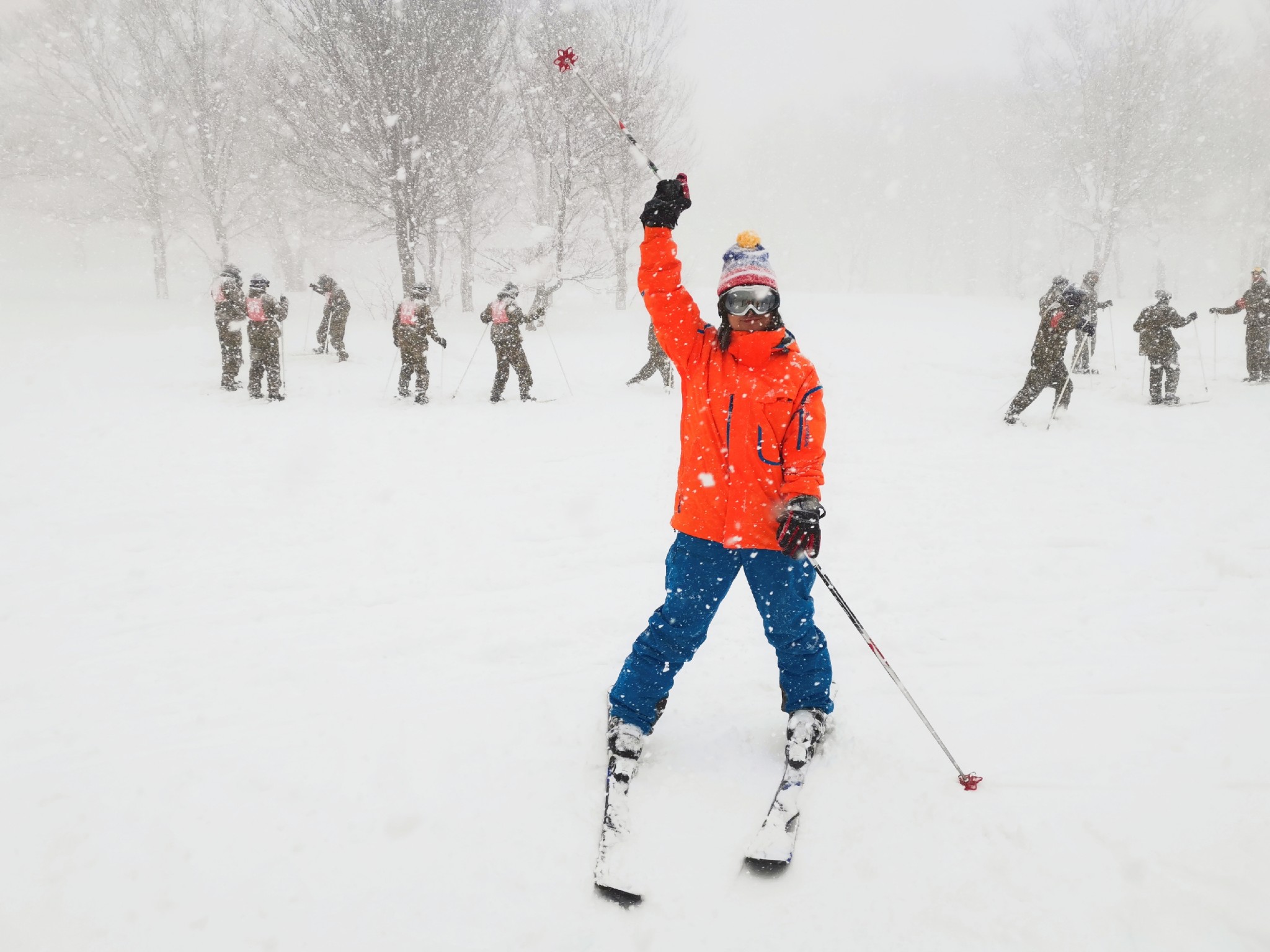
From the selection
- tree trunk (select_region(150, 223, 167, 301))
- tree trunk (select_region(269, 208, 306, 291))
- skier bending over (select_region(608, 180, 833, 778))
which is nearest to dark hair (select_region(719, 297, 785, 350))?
skier bending over (select_region(608, 180, 833, 778))

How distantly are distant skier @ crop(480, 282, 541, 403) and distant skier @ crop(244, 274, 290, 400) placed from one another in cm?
Result: 300

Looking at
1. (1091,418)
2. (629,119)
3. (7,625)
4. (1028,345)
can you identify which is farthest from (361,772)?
(629,119)

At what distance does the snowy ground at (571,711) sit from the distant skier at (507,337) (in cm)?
331

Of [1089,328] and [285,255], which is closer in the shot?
[1089,328]

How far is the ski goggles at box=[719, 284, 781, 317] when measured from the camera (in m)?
2.26

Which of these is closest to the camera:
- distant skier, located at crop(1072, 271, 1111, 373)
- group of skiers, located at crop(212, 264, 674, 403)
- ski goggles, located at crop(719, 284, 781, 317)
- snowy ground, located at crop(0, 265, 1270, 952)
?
snowy ground, located at crop(0, 265, 1270, 952)

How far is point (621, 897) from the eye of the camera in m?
1.99

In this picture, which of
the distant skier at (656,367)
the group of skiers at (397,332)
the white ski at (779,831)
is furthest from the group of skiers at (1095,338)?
the white ski at (779,831)

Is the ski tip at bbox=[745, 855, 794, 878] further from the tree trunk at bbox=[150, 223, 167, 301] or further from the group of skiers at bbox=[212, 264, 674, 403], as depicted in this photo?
the tree trunk at bbox=[150, 223, 167, 301]

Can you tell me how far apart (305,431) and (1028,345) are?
15448 millimetres

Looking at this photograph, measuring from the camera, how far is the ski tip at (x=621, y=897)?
1.98m

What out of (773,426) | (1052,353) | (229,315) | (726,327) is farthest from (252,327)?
(1052,353)

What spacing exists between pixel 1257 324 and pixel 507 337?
11876 millimetres

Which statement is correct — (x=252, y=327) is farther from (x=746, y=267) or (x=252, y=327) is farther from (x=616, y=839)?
(x=616, y=839)
